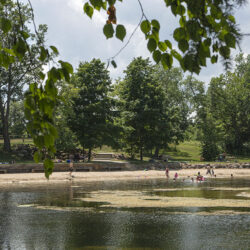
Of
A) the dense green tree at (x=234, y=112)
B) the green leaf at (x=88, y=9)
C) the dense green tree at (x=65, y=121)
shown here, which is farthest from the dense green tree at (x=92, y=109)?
the green leaf at (x=88, y=9)

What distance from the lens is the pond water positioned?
14.3m

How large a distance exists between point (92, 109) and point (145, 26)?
47.0 metres

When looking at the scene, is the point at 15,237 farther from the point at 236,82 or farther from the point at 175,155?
the point at 236,82

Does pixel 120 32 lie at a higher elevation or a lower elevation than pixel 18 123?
lower

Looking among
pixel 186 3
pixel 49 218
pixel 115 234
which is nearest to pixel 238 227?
pixel 115 234

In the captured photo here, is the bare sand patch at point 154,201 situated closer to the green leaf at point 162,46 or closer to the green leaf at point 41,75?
the green leaf at point 41,75

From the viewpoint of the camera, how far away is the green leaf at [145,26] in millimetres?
3643

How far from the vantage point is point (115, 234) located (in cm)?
1570

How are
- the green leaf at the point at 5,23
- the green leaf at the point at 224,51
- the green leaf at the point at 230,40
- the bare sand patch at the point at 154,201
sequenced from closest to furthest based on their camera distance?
the green leaf at the point at 230,40, the green leaf at the point at 224,51, the green leaf at the point at 5,23, the bare sand patch at the point at 154,201

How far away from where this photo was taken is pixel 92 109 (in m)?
50.4

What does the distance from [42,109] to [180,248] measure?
11.4m

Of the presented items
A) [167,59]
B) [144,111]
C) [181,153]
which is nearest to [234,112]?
[181,153]

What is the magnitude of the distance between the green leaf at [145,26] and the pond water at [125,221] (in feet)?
37.6

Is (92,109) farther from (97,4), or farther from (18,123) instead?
(97,4)
